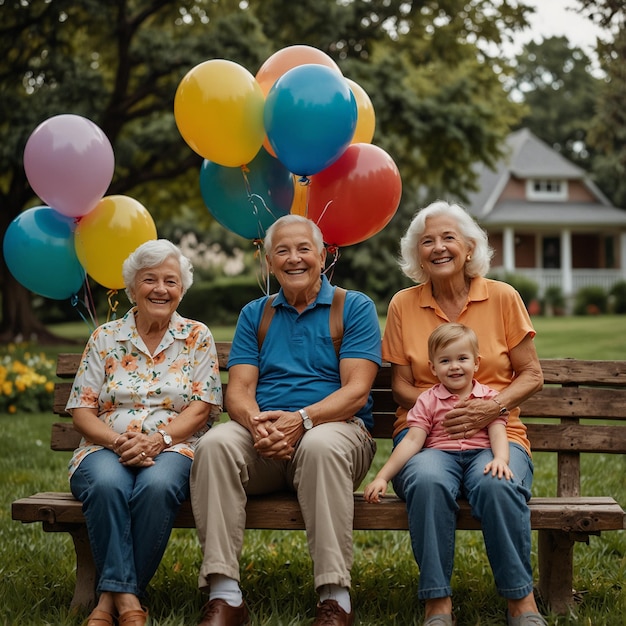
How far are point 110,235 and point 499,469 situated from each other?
6.80 feet

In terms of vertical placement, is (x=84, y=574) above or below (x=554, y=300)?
below

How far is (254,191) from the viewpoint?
13.1 feet

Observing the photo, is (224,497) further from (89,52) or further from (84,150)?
(89,52)

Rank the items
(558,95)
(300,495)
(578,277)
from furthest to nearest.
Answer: (558,95)
(578,277)
(300,495)

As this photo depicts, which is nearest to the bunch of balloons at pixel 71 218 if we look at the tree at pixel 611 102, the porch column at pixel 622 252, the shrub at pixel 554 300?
the tree at pixel 611 102

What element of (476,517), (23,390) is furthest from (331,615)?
(23,390)

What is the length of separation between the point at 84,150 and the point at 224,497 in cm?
179

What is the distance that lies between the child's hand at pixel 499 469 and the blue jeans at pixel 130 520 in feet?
3.81

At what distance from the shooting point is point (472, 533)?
458 cm

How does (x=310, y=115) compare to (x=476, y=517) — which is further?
(x=310, y=115)

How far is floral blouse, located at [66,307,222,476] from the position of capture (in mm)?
3373

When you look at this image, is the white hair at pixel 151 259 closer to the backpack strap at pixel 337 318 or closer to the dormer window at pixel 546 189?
the backpack strap at pixel 337 318

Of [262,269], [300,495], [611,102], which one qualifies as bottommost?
[300,495]

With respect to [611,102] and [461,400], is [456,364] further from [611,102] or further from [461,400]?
[611,102]
